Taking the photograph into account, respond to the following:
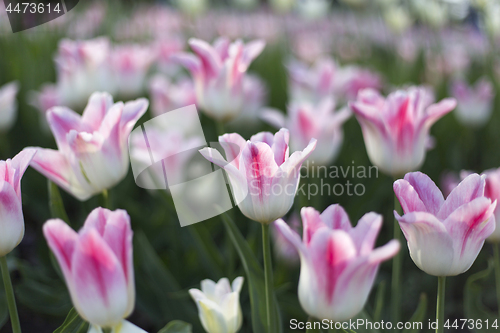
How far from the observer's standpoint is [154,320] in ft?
3.91

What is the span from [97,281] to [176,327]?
0.22 m

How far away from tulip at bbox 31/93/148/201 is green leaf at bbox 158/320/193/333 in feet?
0.92

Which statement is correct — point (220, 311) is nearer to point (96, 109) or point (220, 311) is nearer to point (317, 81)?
point (96, 109)

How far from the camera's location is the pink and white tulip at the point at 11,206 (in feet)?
1.91

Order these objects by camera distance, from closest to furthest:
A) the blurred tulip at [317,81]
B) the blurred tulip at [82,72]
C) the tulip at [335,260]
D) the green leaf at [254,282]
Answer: the tulip at [335,260], the green leaf at [254,282], the blurred tulip at [82,72], the blurred tulip at [317,81]

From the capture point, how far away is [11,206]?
58 cm

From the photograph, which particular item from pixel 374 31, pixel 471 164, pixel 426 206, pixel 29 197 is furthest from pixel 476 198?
pixel 374 31

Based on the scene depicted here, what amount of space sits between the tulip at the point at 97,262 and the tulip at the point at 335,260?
0.19 meters

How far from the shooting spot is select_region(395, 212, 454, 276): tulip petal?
21.9 inches

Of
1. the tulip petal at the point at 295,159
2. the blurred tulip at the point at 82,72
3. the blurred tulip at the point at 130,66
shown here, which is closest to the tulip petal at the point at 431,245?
the tulip petal at the point at 295,159

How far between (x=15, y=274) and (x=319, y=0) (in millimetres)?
3789

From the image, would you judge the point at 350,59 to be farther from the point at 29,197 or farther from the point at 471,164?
the point at 29,197

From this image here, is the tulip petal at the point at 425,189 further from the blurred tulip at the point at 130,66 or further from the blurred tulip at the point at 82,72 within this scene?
the blurred tulip at the point at 130,66

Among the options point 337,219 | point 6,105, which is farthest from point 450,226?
point 6,105
